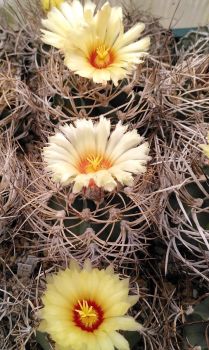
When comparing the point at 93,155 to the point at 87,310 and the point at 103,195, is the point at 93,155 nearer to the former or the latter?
the point at 103,195

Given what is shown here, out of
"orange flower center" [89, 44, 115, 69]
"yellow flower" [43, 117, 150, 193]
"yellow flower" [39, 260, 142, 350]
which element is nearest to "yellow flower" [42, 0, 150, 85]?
"orange flower center" [89, 44, 115, 69]

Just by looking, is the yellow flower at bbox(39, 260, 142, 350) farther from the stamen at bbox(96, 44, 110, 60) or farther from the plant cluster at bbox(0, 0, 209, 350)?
the stamen at bbox(96, 44, 110, 60)

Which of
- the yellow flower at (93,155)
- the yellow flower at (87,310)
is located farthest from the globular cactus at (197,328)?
the yellow flower at (93,155)

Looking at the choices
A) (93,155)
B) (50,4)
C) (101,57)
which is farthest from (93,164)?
(50,4)

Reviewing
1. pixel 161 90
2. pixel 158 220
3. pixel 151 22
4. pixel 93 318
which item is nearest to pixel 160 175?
pixel 158 220

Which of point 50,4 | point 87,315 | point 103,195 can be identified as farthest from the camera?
point 50,4

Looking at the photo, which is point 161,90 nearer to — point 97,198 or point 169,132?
point 169,132

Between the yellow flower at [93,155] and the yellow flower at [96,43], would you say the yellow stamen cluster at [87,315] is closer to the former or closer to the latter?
the yellow flower at [93,155]
